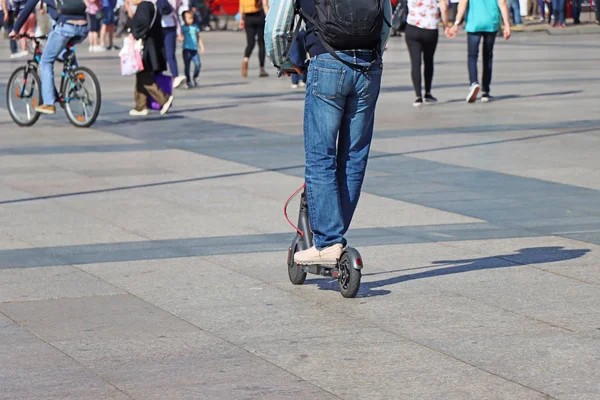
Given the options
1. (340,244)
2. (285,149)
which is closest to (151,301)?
(340,244)

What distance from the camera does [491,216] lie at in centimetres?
868

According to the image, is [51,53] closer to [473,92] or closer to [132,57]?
[132,57]

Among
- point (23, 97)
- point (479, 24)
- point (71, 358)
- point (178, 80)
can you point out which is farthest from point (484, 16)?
point (71, 358)

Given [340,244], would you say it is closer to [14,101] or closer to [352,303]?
[352,303]

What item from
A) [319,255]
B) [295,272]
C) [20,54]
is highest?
[319,255]

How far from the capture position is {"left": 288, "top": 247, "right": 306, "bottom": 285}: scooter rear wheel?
6625 mm

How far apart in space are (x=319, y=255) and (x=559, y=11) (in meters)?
32.0

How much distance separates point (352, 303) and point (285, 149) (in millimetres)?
6455

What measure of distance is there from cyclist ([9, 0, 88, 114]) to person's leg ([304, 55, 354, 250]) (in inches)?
345

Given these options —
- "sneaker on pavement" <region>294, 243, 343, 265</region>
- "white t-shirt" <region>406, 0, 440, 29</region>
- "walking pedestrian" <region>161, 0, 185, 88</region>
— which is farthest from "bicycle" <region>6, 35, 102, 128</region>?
"sneaker on pavement" <region>294, 243, 343, 265</region>

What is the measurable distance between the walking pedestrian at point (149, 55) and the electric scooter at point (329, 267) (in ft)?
32.0

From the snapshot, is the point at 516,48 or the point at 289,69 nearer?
the point at 289,69

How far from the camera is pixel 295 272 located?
21.8ft

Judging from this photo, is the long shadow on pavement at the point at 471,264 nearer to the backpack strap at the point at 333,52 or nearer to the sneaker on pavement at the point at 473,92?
the backpack strap at the point at 333,52
